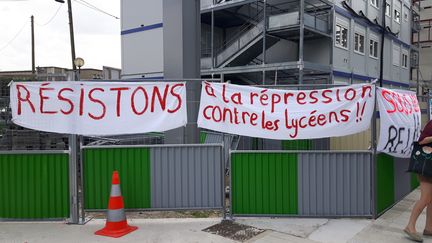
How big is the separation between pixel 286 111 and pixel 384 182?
1.95 m

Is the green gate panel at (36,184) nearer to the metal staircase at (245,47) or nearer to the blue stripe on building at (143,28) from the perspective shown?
the metal staircase at (245,47)

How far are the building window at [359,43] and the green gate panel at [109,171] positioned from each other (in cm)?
2462

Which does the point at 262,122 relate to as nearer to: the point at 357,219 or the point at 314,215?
the point at 314,215

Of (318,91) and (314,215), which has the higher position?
(318,91)

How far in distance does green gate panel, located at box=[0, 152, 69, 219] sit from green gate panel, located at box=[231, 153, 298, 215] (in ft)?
7.97

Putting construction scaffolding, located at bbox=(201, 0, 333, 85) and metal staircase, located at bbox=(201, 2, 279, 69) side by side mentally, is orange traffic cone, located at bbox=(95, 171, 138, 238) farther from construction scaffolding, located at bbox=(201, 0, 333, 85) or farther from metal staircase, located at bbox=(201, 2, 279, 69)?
metal staircase, located at bbox=(201, 2, 279, 69)

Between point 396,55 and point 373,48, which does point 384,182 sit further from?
point 396,55

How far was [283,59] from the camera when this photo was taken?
24.8 meters

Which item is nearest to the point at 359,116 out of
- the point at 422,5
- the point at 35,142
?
the point at 35,142

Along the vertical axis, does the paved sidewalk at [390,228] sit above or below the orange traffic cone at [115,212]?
below

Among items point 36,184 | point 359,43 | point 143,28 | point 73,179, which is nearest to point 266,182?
point 73,179

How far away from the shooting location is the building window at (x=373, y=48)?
29.7m

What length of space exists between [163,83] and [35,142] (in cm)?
206

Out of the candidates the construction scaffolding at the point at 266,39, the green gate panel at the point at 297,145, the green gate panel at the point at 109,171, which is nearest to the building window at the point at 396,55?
the construction scaffolding at the point at 266,39
